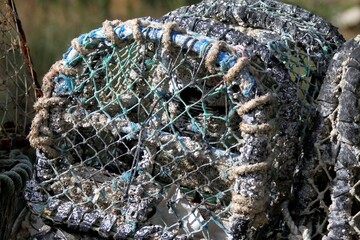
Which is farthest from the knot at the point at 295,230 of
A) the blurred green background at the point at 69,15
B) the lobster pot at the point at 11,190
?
the blurred green background at the point at 69,15

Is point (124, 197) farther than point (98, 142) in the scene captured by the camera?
No

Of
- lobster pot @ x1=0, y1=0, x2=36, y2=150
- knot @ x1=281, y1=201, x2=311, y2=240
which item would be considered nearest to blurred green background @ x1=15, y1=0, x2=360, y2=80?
lobster pot @ x1=0, y1=0, x2=36, y2=150

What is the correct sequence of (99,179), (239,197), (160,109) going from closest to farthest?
(239,197) < (160,109) < (99,179)

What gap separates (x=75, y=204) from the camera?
7.77 ft

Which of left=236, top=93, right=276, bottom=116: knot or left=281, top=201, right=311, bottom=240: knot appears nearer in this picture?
left=236, top=93, right=276, bottom=116: knot

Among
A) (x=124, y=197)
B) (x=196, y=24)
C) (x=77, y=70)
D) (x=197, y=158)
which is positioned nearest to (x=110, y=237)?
(x=124, y=197)

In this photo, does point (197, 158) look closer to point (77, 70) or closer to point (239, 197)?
point (239, 197)

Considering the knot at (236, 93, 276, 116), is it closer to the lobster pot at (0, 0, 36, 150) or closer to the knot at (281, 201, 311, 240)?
the knot at (281, 201, 311, 240)

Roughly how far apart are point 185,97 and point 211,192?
31 cm

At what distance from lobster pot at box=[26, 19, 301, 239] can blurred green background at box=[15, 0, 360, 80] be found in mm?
3080

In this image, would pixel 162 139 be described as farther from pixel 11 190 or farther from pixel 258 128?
pixel 11 190

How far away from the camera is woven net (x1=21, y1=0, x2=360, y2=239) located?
2.13 m

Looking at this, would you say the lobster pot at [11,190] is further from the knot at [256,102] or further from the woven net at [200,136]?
the knot at [256,102]

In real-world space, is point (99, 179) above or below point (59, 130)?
below
